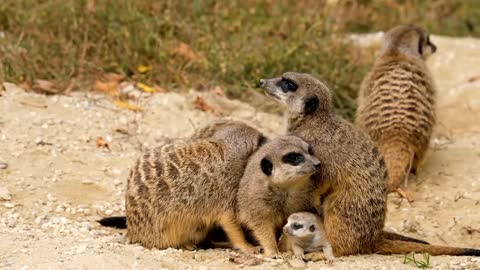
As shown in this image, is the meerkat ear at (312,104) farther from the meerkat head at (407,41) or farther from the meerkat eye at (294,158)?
the meerkat head at (407,41)

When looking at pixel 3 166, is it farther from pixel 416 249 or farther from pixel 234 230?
pixel 416 249

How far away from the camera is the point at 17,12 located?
548cm

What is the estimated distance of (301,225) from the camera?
3414mm

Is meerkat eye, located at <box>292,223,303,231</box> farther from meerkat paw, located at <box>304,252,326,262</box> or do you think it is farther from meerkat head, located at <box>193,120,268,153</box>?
meerkat head, located at <box>193,120,268,153</box>

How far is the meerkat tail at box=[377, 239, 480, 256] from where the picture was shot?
3545mm

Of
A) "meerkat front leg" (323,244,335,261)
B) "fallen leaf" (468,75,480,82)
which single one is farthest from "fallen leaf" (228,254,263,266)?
"fallen leaf" (468,75,480,82)

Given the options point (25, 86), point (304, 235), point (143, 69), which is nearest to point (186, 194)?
point (304, 235)

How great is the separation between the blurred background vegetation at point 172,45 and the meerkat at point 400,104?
1.53ft

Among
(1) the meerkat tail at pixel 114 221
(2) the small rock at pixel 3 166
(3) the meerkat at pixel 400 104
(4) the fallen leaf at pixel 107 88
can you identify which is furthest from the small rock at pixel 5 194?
(3) the meerkat at pixel 400 104

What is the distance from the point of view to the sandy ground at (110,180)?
11.1 ft

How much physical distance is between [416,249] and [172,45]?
2.33 metres

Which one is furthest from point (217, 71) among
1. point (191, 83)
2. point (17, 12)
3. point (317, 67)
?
point (17, 12)

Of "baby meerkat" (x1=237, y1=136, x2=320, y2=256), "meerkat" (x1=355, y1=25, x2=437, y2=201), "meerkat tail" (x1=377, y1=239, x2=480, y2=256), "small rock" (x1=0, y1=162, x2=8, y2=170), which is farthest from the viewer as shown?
"meerkat" (x1=355, y1=25, x2=437, y2=201)

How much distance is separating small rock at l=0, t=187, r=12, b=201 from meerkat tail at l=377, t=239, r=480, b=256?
61.3 inches
